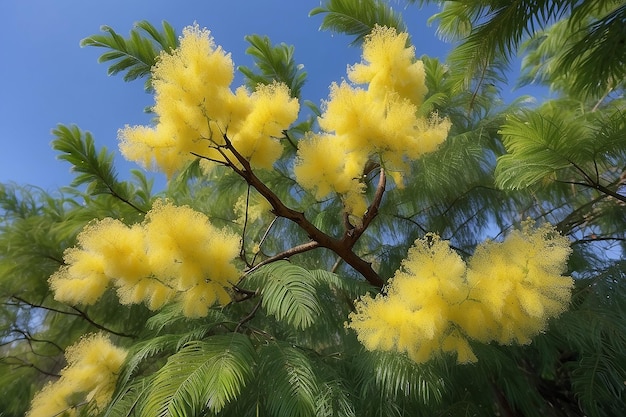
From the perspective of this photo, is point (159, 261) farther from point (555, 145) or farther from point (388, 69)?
point (555, 145)

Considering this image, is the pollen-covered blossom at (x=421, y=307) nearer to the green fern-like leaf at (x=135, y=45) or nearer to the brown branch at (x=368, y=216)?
the brown branch at (x=368, y=216)

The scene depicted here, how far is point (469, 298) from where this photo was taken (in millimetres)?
890

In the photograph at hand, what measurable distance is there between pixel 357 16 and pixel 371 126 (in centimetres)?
93

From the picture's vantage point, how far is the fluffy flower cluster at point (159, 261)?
38.1 inches

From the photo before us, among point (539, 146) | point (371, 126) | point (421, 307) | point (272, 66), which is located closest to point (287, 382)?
point (421, 307)

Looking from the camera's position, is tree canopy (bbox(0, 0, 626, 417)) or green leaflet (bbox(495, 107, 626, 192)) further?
green leaflet (bbox(495, 107, 626, 192))

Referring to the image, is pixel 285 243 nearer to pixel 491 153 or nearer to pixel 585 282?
pixel 491 153

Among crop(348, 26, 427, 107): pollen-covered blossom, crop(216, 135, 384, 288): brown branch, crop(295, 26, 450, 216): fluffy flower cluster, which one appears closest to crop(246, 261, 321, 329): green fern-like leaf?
crop(216, 135, 384, 288): brown branch

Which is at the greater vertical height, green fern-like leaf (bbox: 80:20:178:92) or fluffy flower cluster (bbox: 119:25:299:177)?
green fern-like leaf (bbox: 80:20:178:92)

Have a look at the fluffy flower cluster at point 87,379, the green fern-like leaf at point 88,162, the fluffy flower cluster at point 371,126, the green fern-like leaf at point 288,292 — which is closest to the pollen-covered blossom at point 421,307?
the green fern-like leaf at point 288,292

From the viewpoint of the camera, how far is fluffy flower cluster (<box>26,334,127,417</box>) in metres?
1.24

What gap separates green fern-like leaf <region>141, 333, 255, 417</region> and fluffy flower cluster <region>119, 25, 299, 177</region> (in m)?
0.50

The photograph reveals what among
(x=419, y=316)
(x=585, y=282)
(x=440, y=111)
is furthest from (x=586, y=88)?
(x=419, y=316)

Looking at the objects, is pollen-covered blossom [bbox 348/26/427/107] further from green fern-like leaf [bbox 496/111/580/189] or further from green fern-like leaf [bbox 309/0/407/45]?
green fern-like leaf [bbox 309/0/407/45]
